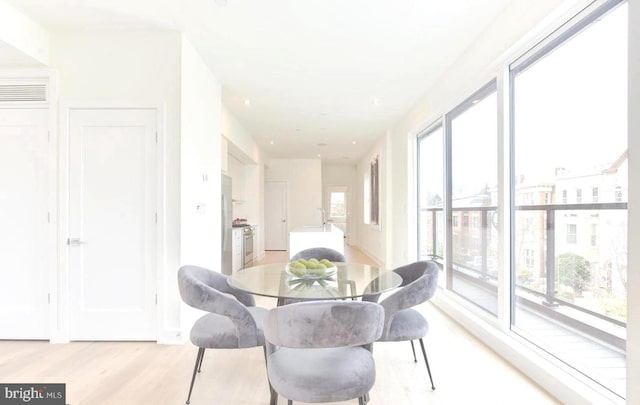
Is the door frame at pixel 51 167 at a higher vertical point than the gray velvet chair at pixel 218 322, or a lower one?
higher

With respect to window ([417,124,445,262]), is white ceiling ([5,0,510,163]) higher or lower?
higher

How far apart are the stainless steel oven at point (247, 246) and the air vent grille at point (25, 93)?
157 inches

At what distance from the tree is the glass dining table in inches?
47.7

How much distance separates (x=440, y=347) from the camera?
9.70ft

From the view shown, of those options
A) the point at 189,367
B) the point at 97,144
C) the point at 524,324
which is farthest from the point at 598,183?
the point at 97,144

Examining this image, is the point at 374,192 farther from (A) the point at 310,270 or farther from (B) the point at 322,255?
(A) the point at 310,270

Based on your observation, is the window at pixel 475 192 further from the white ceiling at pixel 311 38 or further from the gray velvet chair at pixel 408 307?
the gray velvet chair at pixel 408 307

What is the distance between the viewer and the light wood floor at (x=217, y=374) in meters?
2.15

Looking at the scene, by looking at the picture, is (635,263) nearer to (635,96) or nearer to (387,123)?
(635,96)

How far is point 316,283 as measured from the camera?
85.7 inches

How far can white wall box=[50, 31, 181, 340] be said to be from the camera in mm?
3062

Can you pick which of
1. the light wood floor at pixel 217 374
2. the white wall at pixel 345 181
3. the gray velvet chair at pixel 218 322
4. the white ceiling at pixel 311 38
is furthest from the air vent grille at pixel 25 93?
the white wall at pixel 345 181

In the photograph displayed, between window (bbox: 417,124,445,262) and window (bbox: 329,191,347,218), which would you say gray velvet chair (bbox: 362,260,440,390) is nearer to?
window (bbox: 417,124,445,262)

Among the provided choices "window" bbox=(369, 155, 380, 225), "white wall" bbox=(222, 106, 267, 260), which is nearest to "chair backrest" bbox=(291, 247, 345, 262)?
"white wall" bbox=(222, 106, 267, 260)
